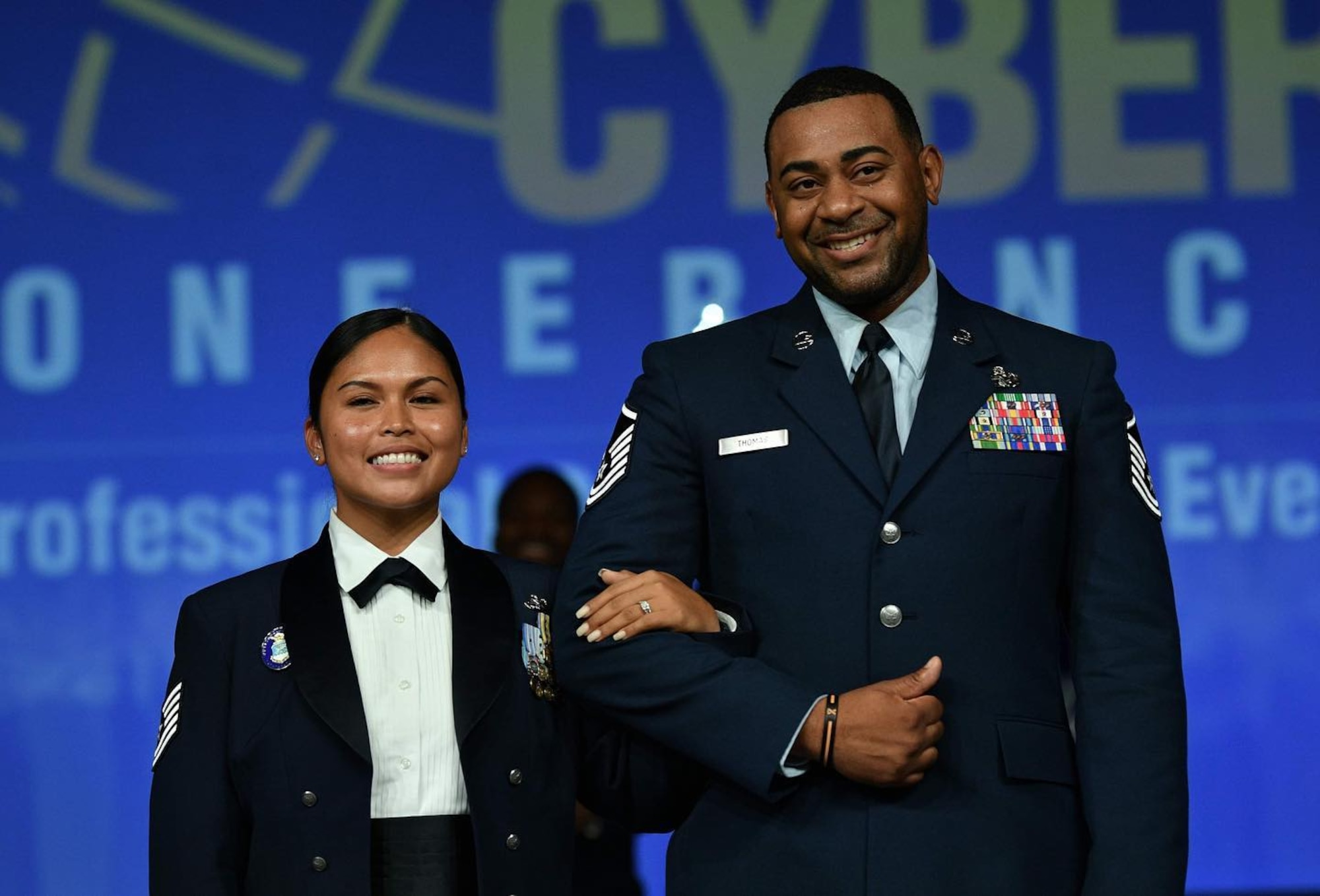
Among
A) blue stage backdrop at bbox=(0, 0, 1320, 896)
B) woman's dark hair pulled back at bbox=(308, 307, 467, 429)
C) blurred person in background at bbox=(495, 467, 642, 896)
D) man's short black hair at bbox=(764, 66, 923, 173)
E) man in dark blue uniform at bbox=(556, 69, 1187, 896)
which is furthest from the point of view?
blue stage backdrop at bbox=(0, 0, 1320, 896)

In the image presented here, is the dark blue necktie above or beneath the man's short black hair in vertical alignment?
beneath

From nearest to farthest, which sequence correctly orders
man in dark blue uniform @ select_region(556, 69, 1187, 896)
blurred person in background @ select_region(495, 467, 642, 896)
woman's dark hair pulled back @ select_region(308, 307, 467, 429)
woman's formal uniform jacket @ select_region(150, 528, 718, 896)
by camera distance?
1. man in dark blue uniform @ select_region(556, 69, 1187, 896)
2. woman's formal uniform jacket @ select_region(150, 528, 718, 896)
3. woman's dark hair pulled back @ select_region(308, 307, 467, 429)
4. blurred person in background @ select_region(495, 467, 642, 896)

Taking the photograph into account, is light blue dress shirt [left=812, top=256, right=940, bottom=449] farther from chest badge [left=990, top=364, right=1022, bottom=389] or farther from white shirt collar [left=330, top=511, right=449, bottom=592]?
white shirt collar [left=330, top=511, right=449, bottom=592]

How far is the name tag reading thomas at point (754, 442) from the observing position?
7.21 feet

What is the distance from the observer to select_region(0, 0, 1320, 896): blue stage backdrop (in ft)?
14.4

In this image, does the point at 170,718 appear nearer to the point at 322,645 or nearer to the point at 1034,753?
the point at 322,645

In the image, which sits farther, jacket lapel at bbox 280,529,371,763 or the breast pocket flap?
jacket lapel at bbox 280,529,371,763

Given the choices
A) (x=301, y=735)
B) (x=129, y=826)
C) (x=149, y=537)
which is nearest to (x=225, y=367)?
(x=149, y=537)

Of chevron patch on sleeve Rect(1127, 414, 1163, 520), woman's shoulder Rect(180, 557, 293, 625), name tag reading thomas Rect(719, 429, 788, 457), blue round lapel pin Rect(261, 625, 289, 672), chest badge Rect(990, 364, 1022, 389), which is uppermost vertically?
chest badge Rect(990, 364, 1022, 389)

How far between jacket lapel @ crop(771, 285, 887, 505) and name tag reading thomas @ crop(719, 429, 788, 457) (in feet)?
0.12

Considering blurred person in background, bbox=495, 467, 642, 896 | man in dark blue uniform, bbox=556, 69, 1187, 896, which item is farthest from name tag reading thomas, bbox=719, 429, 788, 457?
blurred person in background, bbox=495, 467, 642, 896

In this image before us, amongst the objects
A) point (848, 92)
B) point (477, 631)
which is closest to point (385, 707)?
point (477, 631)

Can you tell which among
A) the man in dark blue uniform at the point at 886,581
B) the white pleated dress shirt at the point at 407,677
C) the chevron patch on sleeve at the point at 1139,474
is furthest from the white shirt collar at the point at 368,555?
the chevron patch on sleeve at the point at 1139,474

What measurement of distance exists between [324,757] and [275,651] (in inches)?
6.5
